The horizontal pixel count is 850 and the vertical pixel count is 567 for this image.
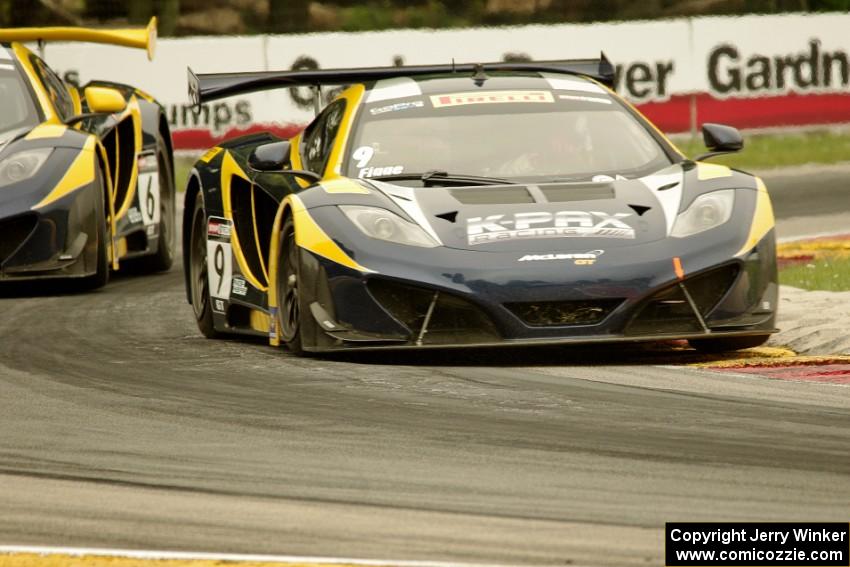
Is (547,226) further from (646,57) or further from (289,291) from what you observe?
(646,57)

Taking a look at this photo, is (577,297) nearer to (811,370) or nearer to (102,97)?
(811,370)

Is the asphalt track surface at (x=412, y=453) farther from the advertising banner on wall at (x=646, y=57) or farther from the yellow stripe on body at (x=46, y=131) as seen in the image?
the advertising banner on wall at (x=646, y=57)

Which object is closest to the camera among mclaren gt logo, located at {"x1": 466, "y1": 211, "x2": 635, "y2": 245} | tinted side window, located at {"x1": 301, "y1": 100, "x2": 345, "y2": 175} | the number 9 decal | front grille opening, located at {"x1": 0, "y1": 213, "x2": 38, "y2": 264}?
mclaren gt logo, located at {"x1": 466, "y1": 211, "x2": 635, "y2": 245}

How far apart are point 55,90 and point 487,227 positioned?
5130mm

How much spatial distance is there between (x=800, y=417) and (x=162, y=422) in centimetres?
200

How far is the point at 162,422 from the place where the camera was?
6316 mm

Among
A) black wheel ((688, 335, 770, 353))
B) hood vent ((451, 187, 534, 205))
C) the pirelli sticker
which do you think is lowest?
black wheel ((688, 335, 770, 353))

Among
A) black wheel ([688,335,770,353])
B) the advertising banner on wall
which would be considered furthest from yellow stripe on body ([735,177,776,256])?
the advertising banner on wall

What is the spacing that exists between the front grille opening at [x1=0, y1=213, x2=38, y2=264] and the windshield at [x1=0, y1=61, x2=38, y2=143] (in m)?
0.69

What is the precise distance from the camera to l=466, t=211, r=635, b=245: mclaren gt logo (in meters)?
7.61

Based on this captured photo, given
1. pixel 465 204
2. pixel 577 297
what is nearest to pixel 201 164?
pixel 465 204

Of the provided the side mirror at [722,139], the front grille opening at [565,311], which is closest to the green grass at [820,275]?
the side mirror at [722,139]

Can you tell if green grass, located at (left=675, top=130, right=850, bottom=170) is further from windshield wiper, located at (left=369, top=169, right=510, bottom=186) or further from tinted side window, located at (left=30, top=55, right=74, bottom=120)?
windshield wiper, located at (left=369, top=169, right=510, bottom=186)

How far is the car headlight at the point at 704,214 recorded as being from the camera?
7.69 metres
